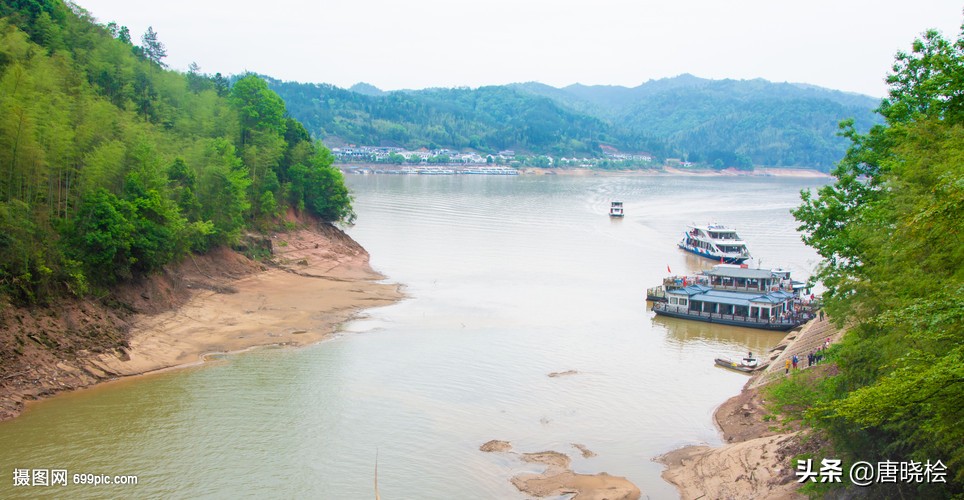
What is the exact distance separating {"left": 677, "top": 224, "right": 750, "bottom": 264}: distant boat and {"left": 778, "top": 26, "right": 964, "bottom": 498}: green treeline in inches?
2047

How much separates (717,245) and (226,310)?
5488 centimetres

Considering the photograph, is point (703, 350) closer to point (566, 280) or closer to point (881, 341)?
point (566, 280)

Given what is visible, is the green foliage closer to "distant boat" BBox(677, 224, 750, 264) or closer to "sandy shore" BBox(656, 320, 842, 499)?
"distant boat" BBox(677, 224, 750, 264)

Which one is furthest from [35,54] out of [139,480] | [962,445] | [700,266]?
[700,266]

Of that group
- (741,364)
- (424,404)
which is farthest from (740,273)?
(424,404)

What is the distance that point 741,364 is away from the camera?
42719 mm

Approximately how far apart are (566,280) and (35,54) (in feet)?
136

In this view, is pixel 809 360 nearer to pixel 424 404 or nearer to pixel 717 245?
pixel 424 404

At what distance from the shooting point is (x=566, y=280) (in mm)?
66188

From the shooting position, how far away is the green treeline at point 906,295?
14.6 meters

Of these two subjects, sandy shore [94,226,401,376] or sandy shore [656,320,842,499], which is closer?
sandy shore [656,320,842,499]

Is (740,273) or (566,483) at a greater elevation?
(740,273)

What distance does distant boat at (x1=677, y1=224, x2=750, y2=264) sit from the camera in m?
83.2

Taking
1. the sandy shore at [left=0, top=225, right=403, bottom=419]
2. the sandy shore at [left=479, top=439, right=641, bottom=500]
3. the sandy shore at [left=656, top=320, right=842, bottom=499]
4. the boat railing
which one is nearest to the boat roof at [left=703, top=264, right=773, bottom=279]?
the boat railing
